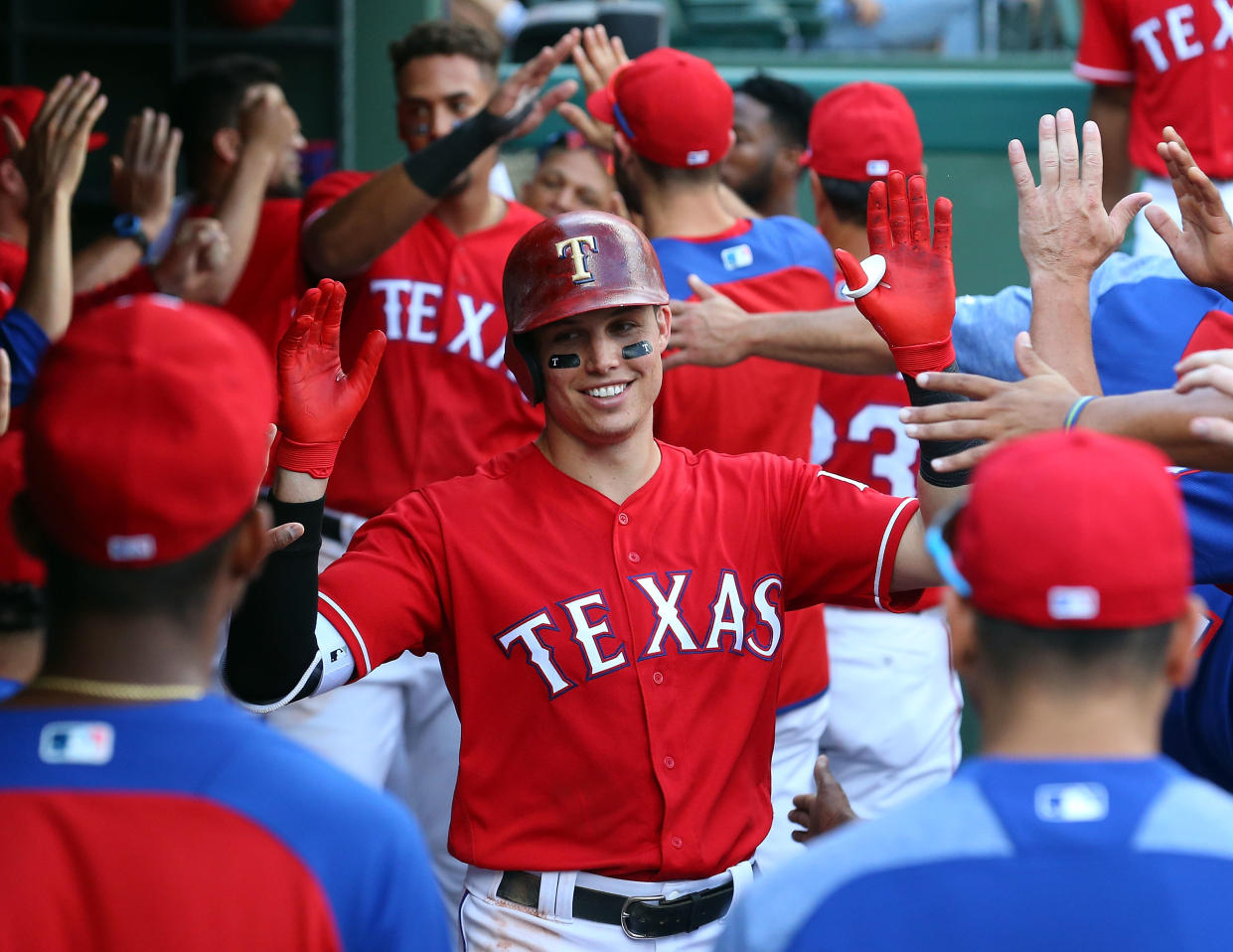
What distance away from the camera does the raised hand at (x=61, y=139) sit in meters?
4.13

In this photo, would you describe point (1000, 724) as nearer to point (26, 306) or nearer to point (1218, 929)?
point (1218, 929)

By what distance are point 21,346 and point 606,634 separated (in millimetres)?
1822

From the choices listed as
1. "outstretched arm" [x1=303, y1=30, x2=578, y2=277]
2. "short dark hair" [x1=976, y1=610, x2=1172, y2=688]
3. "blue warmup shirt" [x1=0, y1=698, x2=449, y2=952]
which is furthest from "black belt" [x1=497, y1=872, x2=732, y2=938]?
"outstretched arm" [x1=303, y1=30, x2=578, y2=277]

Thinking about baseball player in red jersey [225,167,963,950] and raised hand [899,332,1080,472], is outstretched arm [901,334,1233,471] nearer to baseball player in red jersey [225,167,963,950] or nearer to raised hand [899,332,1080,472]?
raised hand [899,332,1080,472]

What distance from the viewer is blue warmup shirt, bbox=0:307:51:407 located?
3521mm

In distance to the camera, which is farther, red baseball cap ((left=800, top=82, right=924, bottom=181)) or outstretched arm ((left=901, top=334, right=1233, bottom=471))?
red baseball cap ((left=800, top=82, right=924, bottom=181))

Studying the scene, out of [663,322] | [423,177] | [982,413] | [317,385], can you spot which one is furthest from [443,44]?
[982,413]

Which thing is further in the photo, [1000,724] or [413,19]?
[413,19]

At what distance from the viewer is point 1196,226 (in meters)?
2.87

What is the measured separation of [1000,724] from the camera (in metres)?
1.58

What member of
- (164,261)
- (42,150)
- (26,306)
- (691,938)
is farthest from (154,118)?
(691,938)

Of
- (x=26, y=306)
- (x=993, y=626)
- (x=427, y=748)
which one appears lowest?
(x=427, y=748)

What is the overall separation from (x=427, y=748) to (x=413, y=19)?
3711 millimetres

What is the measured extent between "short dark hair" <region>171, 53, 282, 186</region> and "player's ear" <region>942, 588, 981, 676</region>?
4.35 metres
